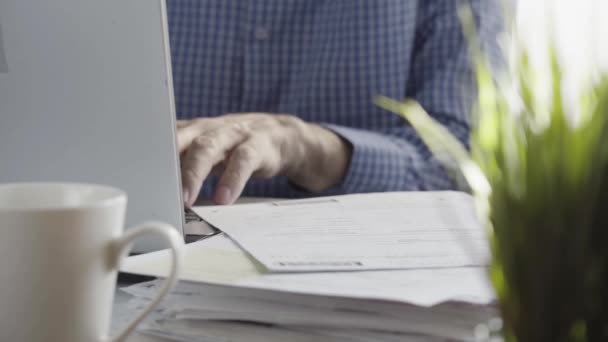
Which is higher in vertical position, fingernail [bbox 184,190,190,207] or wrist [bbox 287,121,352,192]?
fingernail [bbox 184,190,190,207]

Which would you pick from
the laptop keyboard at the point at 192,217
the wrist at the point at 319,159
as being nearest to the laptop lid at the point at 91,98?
the laptop keyboard at the point at 192,217

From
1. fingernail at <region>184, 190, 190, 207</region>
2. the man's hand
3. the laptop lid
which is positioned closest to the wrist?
the man's hand

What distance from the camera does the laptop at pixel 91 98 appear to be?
49cm

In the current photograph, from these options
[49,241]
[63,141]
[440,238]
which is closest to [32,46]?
[63,141]

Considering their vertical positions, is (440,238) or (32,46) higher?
(32,46)

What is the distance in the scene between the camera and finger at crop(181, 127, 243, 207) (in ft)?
2.24

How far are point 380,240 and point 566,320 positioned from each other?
10.3 inches

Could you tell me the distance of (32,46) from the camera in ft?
1.62

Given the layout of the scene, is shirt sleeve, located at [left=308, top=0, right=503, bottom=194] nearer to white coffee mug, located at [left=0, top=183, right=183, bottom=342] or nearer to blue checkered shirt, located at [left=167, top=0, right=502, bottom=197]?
blue checkered shirt, located at [left=167, top=0, right=502, bottom=197]

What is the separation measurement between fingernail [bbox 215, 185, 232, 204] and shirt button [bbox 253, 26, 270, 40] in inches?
25.3

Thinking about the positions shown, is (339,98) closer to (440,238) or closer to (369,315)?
(440,238)

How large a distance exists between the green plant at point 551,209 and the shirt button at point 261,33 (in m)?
1.11

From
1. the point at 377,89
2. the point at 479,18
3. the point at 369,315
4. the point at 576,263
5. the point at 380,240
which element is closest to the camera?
the point at 576,263

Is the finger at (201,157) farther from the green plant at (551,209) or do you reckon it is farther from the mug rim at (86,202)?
the green plant at (551,209)
